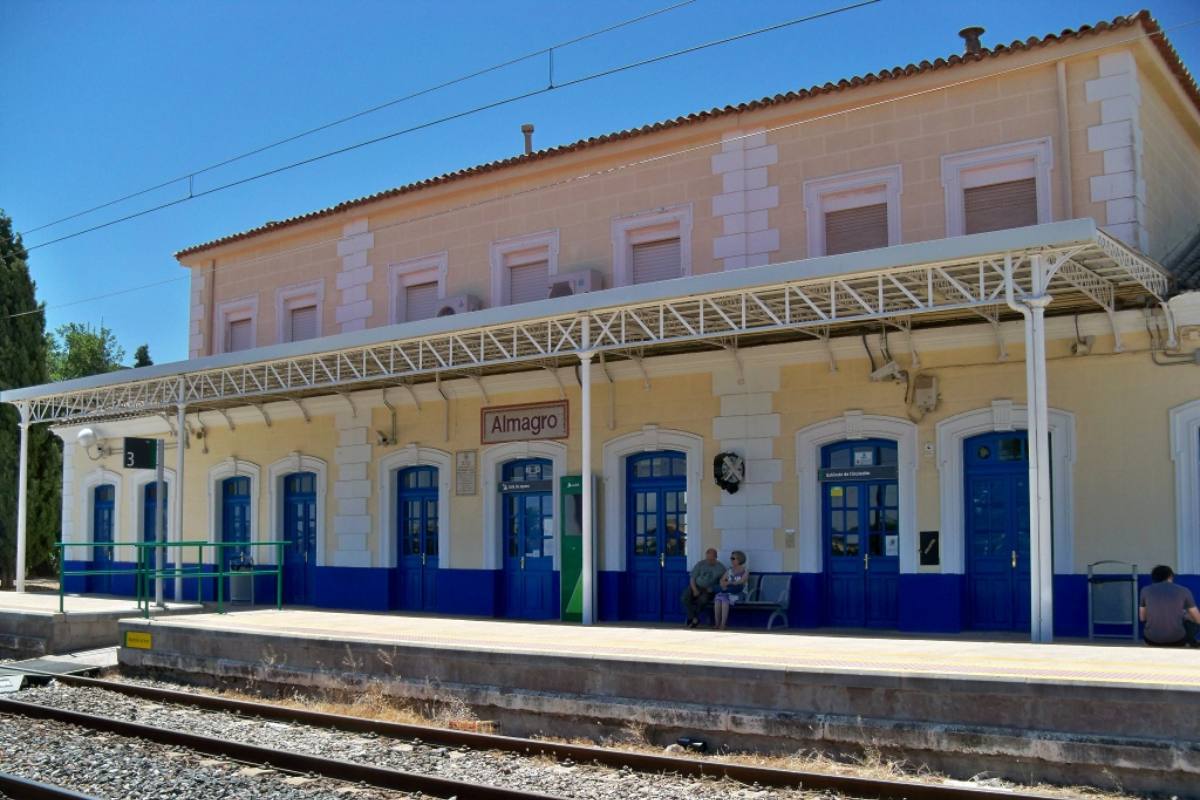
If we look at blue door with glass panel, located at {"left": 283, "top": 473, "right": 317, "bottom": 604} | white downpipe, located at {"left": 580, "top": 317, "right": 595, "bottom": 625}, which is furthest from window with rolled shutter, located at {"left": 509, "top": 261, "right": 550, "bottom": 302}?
blue door with glass panel, located at {"left": 283, "top": 473, "right": 317, "bottom": 604}

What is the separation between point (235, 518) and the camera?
21.9 meters

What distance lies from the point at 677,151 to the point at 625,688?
330 inches

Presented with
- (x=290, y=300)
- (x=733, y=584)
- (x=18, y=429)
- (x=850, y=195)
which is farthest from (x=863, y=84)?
(x=18, y=429)

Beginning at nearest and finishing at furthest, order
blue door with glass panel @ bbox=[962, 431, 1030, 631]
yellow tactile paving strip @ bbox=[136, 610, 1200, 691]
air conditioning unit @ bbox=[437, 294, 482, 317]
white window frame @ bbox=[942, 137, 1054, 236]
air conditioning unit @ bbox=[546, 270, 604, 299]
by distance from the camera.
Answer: yellow tactile paving strip @ bbox=[136, 610, 1200, 691]
blue door with glass panel @ bbox=[962, 431, 1030, 631]
white window frame @ bbox=[942, 137, 1054, 236]
air conditioning unit @ bbox=[546, 270, 604, 299]
air conditioning unit @ bbox=[437, 294, 482, 317]

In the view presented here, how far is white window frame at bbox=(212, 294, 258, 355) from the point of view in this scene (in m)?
21.5

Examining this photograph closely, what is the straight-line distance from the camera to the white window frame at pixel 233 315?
21.5 m

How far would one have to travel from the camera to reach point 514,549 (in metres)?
17.6

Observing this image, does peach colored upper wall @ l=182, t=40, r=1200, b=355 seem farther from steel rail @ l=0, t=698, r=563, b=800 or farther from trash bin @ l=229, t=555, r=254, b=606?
steel rail @ l=0, t=698, r=563, b=800

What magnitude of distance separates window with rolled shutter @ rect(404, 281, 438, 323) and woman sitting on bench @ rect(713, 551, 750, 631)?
686 cm

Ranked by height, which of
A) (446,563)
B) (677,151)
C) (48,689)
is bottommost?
(48,689)

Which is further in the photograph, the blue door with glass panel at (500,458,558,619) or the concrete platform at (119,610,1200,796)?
the blue door with glass panel at (500,458,558,619)

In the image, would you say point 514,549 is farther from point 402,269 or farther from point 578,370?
point 402,269

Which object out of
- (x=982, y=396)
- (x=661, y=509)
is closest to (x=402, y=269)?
(x=661, y=509)

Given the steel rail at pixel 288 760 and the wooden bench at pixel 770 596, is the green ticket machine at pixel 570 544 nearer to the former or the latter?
the wooden bench at pixel 770 596
